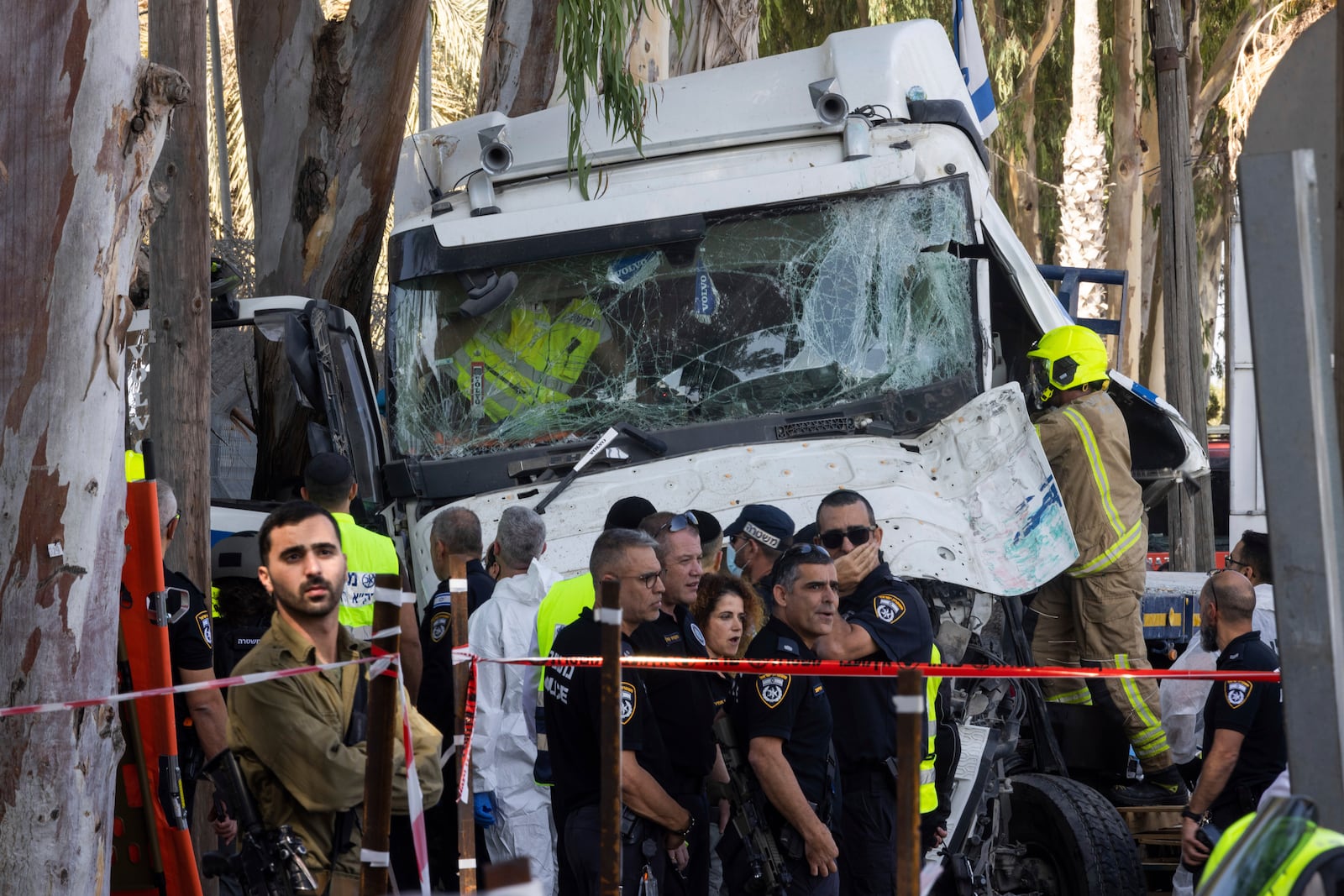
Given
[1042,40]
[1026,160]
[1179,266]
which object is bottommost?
[1179,266]

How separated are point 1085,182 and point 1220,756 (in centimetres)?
1618

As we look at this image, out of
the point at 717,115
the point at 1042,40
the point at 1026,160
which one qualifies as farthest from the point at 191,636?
the point at 1026,160

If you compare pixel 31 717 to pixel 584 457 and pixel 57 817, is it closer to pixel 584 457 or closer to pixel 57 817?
pixel 57 817

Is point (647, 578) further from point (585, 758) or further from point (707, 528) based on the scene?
point (707, 528)

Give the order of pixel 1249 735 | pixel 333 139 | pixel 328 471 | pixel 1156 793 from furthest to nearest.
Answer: pixel 333 139 < pixel 1156 793 < pixel 328 471 < pixel 1249 735

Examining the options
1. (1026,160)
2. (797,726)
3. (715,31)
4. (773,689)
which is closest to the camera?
(773,689)

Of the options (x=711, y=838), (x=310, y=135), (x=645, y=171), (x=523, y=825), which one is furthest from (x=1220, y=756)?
(x=310, y=135)

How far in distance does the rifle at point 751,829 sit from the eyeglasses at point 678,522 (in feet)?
2.31

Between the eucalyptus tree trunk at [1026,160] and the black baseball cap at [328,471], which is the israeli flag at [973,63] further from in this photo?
the eucalyptus tree trunk at [1026,160]

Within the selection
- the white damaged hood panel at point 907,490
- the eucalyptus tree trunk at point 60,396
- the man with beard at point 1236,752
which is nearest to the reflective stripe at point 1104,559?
the white damaged hood panel at point 907,490

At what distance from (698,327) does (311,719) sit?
11.9 ft

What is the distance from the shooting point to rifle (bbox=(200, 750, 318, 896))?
151 inches

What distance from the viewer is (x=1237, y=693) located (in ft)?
18.8

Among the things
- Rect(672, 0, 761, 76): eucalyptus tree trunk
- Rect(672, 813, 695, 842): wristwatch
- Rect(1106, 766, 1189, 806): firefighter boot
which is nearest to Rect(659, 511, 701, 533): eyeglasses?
Rect(672, 813, 695, 842): wristwatch
